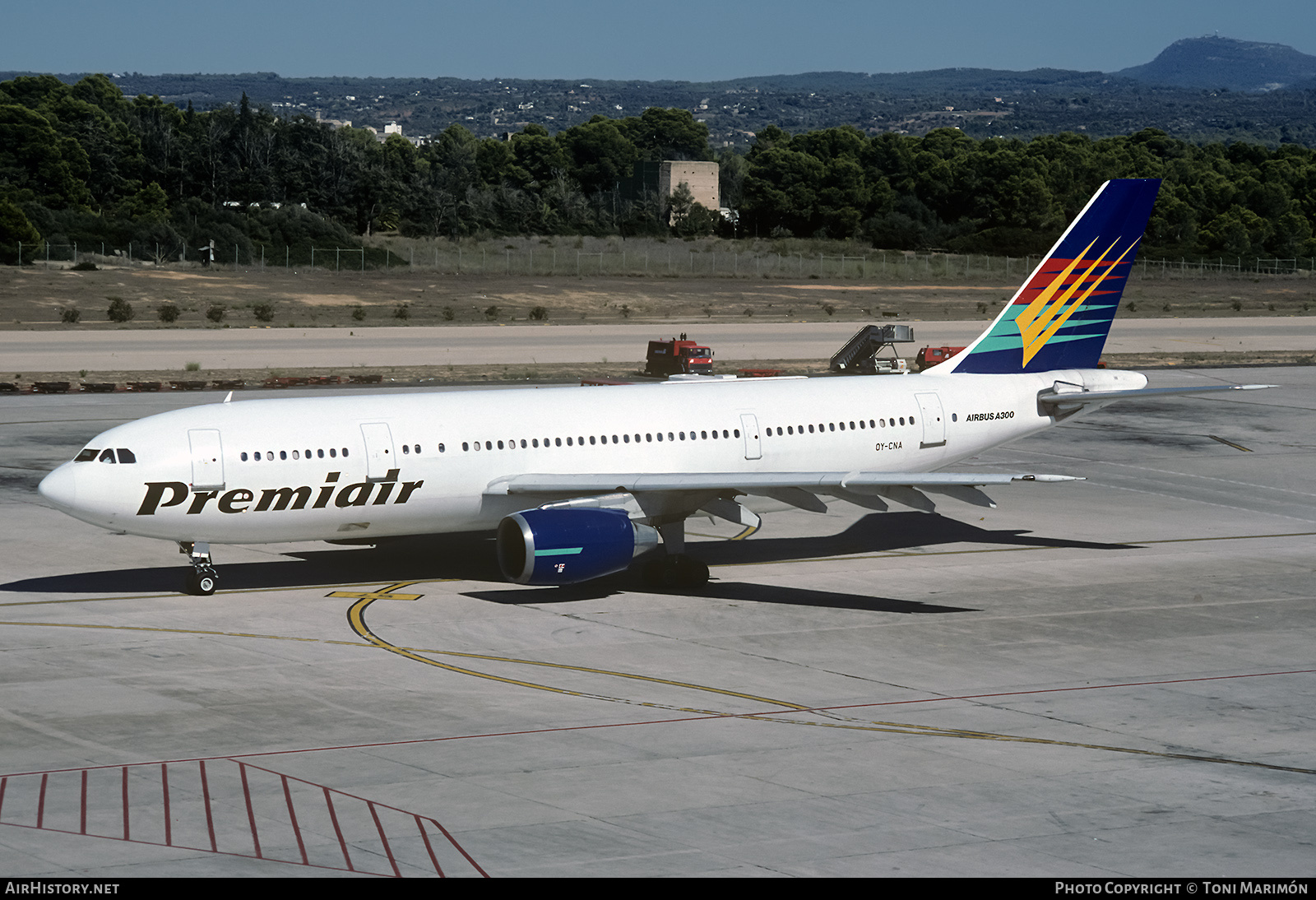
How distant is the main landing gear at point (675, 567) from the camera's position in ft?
121

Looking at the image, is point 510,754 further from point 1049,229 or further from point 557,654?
point 1049,229

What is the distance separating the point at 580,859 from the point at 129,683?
1232cm

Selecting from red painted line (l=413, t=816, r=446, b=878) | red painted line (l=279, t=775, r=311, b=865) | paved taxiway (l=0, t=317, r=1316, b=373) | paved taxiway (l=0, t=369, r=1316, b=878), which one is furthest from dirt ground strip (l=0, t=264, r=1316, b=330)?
red painted line (l=413, t=816, r=446, b=878)

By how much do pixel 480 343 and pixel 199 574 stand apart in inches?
2604

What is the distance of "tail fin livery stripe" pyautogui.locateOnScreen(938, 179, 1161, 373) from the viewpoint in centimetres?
4306

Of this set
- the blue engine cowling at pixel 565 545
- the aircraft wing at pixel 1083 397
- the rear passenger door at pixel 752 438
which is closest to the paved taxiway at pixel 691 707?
the blue engine cowling at pixel 565 545

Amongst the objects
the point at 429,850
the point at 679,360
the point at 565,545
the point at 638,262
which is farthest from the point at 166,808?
the point at 638,262

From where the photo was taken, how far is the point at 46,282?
399 ft

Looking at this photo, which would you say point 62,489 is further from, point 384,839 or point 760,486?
point 384,839

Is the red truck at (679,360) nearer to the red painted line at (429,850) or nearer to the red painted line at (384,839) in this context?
the red painted line at (384,839)

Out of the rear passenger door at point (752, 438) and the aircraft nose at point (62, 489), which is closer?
the aircraft nose at point (62, 489)

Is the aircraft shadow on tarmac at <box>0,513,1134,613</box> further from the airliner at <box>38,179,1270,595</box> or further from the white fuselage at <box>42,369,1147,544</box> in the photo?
the white fuselage at <box>42,369,1147,544</box>

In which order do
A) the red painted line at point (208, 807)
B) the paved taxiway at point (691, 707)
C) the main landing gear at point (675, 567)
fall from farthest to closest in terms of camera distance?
1. the main landing gear at point (675, 567)
2. the paved taxiway at point (691, 707)
3. the red painted line at point (208, 807)

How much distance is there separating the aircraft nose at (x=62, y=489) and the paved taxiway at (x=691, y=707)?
8.14 ft
